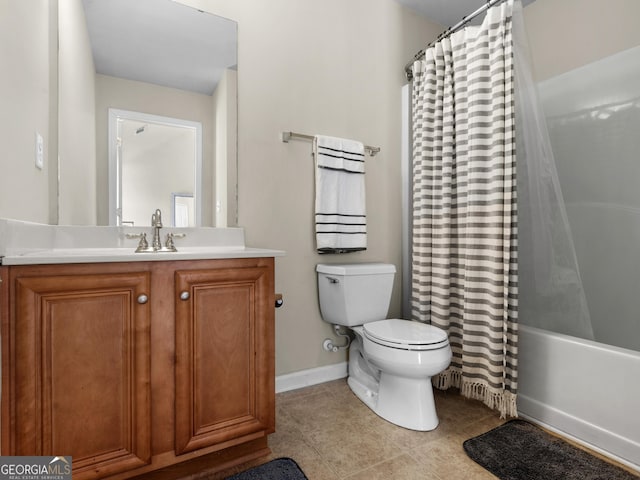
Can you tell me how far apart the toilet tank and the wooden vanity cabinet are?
64 cm

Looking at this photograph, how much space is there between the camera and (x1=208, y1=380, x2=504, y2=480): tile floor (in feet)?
4.29

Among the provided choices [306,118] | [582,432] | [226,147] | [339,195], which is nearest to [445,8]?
[306,118]

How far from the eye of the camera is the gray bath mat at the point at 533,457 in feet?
4.14

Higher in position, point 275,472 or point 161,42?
point 161,42

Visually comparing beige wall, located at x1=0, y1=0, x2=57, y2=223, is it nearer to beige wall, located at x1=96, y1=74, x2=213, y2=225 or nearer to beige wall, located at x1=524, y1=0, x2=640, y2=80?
beige wall, located at x1=96, y1=74, x2=213, y2=225

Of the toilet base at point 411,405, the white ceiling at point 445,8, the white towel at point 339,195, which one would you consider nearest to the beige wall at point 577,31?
the white ceiling at point 445,8

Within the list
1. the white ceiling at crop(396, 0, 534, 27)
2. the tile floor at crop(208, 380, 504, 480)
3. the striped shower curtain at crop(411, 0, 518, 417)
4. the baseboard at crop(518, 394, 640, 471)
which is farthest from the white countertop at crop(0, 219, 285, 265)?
the white ceiling at crop(396, 0, 534, 27)

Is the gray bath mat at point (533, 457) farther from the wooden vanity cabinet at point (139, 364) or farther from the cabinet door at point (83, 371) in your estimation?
the cabinet door at point (83, 371)

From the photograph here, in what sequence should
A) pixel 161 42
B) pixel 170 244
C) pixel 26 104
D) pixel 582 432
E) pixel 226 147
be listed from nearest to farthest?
1. pixel 26 104
2. pixel 582 432
3. pixel 170 244
4. pixel 161 42
5. pixel 226 147

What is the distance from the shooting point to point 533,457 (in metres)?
1.36

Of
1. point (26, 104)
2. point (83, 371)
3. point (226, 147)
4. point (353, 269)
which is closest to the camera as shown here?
point (83, 371)

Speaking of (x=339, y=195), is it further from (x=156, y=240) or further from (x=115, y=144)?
(x=115, y=144)

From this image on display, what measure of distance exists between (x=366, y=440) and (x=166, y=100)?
1.89 meters

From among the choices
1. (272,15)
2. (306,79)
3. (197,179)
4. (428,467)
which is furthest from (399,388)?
(272,15)
